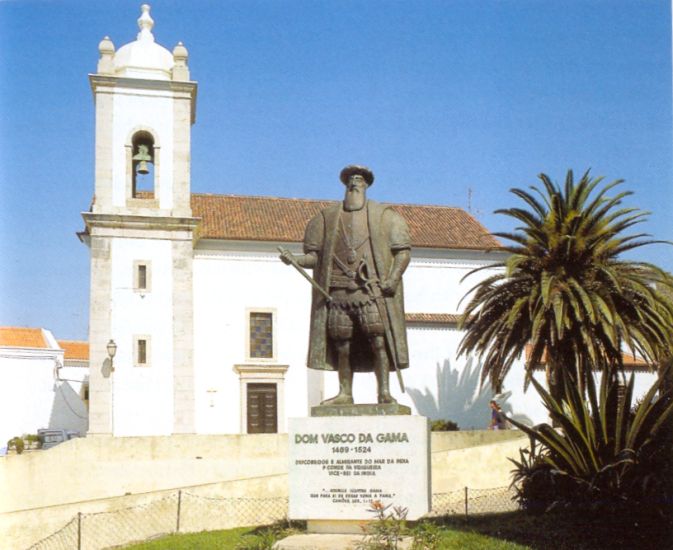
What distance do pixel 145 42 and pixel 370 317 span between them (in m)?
23.7

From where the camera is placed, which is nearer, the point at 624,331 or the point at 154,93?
the point at 624,331

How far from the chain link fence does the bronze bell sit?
15.8m

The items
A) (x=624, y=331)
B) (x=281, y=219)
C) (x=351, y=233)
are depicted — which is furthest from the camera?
(x=281, y=219)

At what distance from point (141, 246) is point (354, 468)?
70.0 ft

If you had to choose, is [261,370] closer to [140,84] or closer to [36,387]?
[140,84]

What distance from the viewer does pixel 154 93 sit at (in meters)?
31.2

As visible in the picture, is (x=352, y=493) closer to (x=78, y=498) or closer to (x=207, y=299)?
(x=78, y=498)

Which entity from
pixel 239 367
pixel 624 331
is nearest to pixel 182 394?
pixel 239 367

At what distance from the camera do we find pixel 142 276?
30.0m

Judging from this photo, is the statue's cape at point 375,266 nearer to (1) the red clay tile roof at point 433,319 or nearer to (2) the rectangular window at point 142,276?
(2) the rectangular window at point 142,276

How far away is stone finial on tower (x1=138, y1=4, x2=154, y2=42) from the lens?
3185cm

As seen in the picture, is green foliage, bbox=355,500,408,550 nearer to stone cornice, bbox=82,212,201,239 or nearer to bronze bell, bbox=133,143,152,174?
stone cornice, bbox=82,212,201,239

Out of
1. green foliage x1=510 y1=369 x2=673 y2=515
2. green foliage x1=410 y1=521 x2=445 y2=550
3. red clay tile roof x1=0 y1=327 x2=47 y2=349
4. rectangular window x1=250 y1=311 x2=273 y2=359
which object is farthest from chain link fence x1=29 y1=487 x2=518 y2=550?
red clay tile roof x1=0 y1=327 x2=47 y2=349

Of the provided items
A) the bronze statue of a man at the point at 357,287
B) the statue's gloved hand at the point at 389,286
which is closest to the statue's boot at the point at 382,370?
the bronze statue of a man at the point at 357,287
